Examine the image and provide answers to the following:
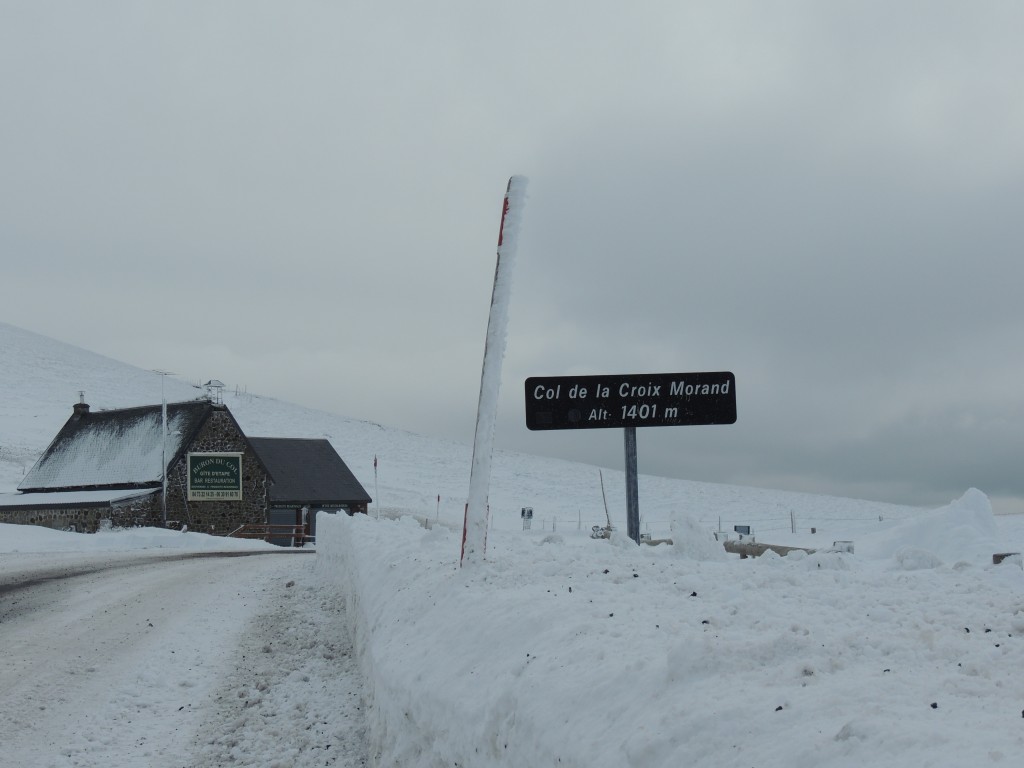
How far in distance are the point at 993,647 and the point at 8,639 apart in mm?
10497

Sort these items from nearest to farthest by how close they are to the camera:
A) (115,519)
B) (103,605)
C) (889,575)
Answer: (889,575) → (103,605) → (115,519)

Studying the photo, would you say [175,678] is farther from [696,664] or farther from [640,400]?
[696,664]

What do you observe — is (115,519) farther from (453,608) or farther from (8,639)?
(453,608)

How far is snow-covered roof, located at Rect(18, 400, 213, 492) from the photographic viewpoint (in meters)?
39.0

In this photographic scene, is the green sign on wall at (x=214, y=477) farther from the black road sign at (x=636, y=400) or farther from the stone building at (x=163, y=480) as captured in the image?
the black road sign at (x=636, y=400)

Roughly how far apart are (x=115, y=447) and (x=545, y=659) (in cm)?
4244

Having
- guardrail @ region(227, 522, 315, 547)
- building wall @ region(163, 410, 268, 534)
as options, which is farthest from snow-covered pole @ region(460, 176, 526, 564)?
building wall @ region(163, 410, 268, 534)

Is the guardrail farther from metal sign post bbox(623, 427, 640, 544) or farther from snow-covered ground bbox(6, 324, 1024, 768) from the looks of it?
metal sign post bbox(623, 427, 640, 544)

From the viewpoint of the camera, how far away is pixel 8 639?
32.3 feet

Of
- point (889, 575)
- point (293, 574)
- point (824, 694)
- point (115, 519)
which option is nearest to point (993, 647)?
point (824, 694)

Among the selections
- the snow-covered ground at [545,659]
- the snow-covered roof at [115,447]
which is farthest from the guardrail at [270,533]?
the snow-covered ground at [545,659]

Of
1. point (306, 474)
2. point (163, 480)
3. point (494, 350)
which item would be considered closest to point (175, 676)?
point (494, 350)

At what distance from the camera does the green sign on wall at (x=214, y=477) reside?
38531 millimetres

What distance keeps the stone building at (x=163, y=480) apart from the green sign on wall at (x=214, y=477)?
0.16 feet
